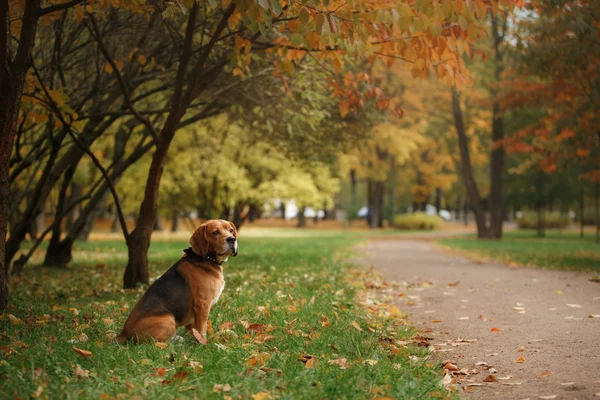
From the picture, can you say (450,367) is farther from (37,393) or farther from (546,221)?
(546,221)

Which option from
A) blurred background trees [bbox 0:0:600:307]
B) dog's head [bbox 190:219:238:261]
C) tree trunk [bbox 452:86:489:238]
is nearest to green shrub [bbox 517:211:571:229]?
blurred background trees [bbox 0:0:600:307]

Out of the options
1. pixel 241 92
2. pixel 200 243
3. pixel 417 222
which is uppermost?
pixel 241 92

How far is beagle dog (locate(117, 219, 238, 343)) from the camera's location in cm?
506

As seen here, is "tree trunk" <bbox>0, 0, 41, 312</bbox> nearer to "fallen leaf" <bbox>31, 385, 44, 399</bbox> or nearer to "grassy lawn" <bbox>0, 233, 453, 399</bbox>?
"grassy lawn" <bbox>0, 233, 453, 399</bbox>

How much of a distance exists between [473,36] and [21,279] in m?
8.55

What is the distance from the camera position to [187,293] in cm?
533

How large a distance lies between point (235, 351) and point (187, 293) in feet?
2.38

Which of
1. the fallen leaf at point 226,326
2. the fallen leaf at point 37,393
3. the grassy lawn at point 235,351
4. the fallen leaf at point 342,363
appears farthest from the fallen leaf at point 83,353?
the fallen leaf at point 342,363

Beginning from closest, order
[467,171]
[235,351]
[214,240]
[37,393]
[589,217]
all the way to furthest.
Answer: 1. [37,393]
2. [235,351]
3. [214,240]
4. [467,171]
5. [589,217]

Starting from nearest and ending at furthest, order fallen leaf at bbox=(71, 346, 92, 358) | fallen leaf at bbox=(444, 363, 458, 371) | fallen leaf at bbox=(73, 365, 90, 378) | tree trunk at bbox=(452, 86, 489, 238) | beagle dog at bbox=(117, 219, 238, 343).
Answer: fallen leaf at bbox=(73, 365, 90, 378)
fallen leaf at bbox=(71, 346, 92, 358)
fallen leaf at bbox=(444, 363, 458, 371)
beagle dog at bbox=(117, 219, 238, 343)
tree trunk at bbox=(452, 86, 489, 238)

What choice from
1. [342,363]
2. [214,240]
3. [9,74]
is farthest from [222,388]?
[9,74]

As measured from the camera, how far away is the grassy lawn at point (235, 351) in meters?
3.94

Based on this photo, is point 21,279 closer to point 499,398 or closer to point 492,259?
point 499,398

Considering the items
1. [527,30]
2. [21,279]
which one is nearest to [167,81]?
[21,279]
